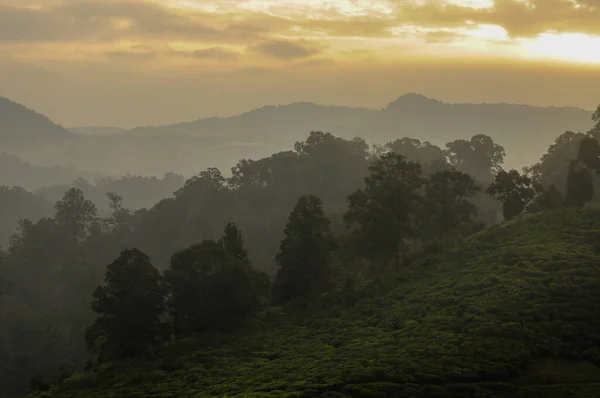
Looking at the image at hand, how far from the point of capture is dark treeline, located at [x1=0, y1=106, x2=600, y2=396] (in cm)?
4578

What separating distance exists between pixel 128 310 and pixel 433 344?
77.4 feet

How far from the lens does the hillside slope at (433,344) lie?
94.4 ft

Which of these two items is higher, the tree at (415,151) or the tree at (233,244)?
the tree at (415,151)

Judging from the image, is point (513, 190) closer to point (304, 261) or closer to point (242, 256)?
point (304, 261)

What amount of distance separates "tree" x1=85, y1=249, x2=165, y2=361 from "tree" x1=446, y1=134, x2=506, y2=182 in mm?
89399

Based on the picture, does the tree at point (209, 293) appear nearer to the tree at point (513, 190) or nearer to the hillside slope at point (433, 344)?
the hillside slope at point (433, 344)

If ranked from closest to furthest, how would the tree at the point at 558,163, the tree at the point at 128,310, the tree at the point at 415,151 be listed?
the tree at the point at 128,310 < the tree at the point at 558,163 < the tree at the point at 415,151

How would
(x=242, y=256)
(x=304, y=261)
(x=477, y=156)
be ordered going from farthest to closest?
(x=477, y=156) → (x=242, y=256) → (x=304, y=261)

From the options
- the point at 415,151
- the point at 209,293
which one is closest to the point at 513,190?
the point at 209,293

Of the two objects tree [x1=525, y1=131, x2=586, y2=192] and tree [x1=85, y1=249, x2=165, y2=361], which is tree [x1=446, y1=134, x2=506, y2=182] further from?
tree [x1=85, y1=249, x2=165, y2=361]

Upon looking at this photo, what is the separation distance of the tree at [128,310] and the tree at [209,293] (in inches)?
76.4

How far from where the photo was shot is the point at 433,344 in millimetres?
32844

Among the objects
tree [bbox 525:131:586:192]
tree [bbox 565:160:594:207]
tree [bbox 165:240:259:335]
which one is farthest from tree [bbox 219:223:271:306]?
tree [bbox 525:131:586:192]

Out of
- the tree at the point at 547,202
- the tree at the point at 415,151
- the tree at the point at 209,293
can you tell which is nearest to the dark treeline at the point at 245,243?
the tree at the point at 209,293
